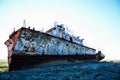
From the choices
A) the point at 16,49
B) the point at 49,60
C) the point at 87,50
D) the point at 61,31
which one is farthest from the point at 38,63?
the point at 87,50

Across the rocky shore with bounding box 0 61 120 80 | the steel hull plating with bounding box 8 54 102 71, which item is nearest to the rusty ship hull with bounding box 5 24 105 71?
the steel hull plating with bounding box 8 54 102 71

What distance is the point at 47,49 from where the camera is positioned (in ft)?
49.9

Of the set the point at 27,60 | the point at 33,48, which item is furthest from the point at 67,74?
the point at 33,48

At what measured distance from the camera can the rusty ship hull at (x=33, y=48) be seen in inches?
474

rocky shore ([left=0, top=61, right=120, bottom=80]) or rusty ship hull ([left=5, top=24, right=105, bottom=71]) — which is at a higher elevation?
rusty ship hull ([left=5, top=24, right=105, bottom=71])

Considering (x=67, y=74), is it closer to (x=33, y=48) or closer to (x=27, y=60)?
(x=27, y=60)

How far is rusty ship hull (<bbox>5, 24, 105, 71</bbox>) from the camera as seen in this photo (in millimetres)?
12039

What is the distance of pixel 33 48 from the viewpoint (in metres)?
13.5

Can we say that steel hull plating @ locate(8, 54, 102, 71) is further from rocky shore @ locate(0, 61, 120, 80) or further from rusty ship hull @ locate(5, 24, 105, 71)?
rocky shore @ locate(0, 61, 120, 80)

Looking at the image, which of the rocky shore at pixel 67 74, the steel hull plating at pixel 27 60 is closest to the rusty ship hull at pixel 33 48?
the steel hull plating at pixel 27 60

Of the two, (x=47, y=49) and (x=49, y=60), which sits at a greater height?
(x=47, y=49)

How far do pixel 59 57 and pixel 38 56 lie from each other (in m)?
3.87

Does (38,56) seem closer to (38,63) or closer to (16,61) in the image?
(38,63)

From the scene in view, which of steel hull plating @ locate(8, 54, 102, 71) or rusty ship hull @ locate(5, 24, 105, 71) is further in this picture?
rusty ship hull @ locate(5, 24, 105, 71)
